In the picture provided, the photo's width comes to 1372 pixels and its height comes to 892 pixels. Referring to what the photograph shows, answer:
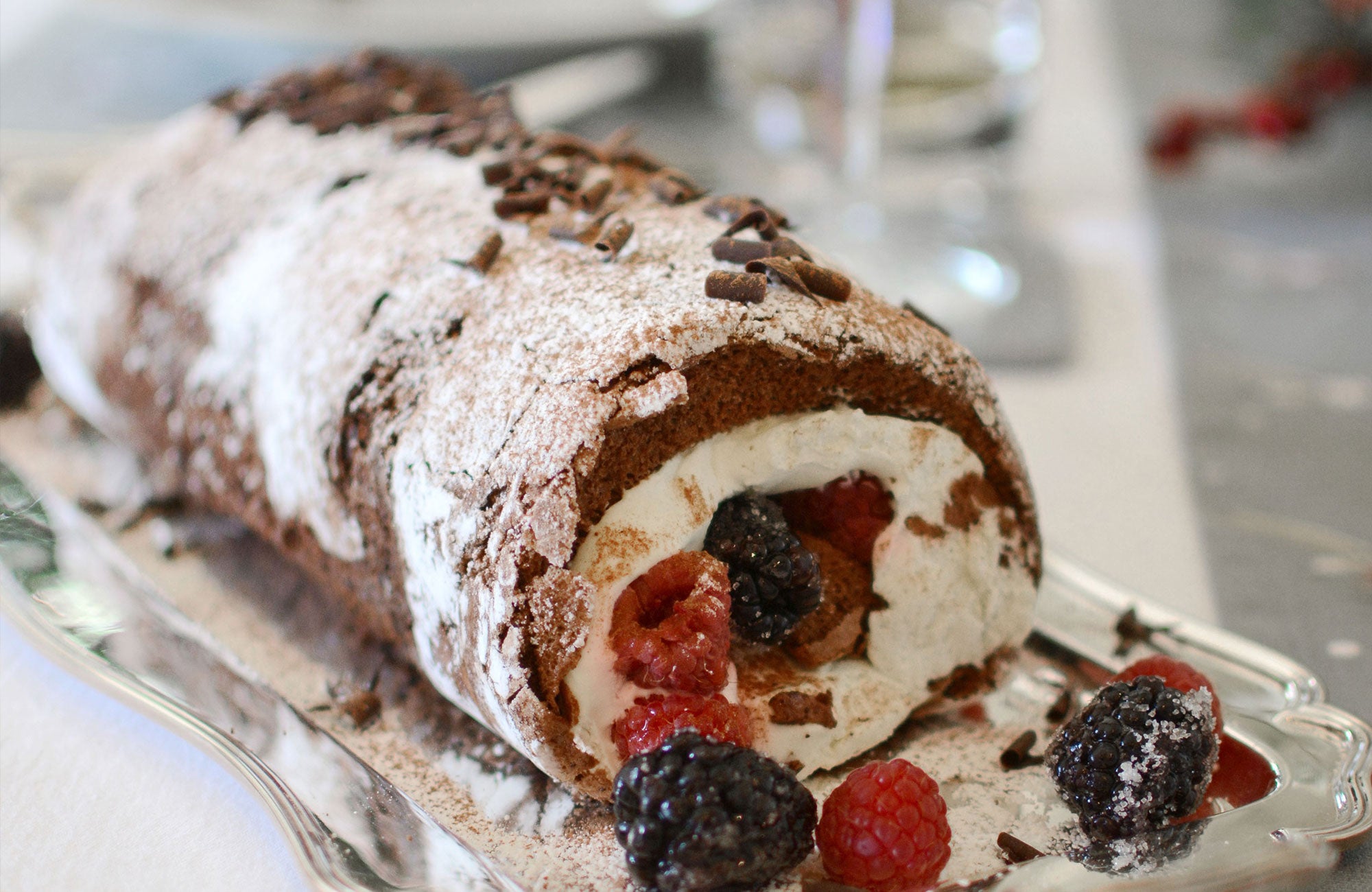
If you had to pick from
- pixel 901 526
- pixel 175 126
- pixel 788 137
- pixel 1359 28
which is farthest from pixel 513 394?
pixel 1359 28

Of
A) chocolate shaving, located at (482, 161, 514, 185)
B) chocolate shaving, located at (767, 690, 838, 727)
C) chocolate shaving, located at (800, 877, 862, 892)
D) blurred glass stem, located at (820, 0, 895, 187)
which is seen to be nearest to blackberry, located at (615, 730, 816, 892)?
chocolate shaving, located at (800, 877, 862, 892)

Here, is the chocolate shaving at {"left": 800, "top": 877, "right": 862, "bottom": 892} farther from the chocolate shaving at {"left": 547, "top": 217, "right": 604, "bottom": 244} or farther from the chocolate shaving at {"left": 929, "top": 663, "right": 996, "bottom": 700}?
the chocolate shaving at {"left": 547, "top": 217, "right": 604, "bottom": 244}

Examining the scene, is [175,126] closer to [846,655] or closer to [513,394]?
[513,394]

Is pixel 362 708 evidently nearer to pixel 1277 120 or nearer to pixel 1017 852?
pixel 1017 852

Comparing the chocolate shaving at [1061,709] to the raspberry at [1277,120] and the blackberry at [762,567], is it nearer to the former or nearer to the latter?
the blackberry at [762,567]

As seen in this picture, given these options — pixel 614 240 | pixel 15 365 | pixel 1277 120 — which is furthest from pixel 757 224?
pixel 1277 120
